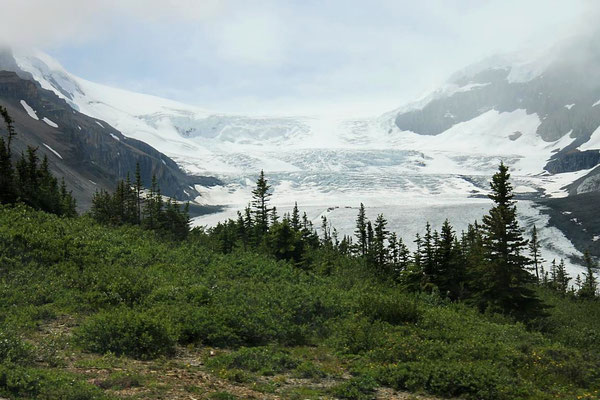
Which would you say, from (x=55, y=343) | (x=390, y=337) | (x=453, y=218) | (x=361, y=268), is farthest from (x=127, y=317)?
(x=453, y=218)

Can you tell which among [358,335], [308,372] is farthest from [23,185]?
[308,372]

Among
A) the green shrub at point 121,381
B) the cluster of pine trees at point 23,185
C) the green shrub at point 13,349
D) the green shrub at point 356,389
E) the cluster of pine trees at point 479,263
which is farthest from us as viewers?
the cluster of pine trees at point 23,185

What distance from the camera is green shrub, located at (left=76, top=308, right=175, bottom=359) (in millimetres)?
11578

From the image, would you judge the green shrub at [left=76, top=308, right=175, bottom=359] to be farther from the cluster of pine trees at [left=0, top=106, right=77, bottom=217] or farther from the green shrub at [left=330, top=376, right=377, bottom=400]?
the cluster of pine trees at [left=0, top=106, right=77, bottom=217]

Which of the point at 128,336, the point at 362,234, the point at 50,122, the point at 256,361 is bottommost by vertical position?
the point at 362,234

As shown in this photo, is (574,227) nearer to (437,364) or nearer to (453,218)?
(453,218)

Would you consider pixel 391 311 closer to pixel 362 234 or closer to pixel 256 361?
pixel 256 361

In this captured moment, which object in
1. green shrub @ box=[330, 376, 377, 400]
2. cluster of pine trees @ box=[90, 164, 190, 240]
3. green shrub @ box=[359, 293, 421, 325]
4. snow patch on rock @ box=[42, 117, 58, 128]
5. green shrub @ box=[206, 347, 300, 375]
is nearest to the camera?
green shrub @ box=[330, 376, 377, 400]

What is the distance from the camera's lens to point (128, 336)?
11773 mm

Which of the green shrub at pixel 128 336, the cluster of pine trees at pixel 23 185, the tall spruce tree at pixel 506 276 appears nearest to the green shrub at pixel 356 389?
the green shrub at pixel 128 336

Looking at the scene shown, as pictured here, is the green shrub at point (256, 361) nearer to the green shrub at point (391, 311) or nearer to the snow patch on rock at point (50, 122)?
the green shrub at point (391, 311)

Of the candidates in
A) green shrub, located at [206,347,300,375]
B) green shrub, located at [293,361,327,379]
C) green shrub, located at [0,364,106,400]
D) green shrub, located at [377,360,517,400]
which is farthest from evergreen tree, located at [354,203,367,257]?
green shrub, located at [0,364,106,400]

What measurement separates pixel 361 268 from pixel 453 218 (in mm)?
95594

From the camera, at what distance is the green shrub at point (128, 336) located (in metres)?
11.6
